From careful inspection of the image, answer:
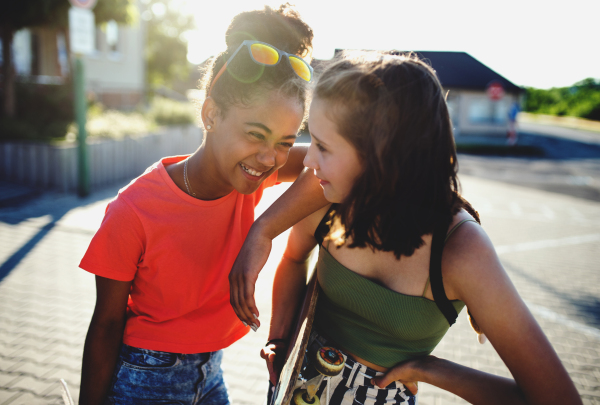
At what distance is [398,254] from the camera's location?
133cm

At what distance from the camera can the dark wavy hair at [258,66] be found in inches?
59.7

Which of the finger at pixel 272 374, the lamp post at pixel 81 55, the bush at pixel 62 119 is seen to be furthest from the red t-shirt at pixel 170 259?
the bush at pixel 62 119

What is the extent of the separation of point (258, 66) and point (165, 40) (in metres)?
38.6

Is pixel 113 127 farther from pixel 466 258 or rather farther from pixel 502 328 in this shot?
pixel 502 328

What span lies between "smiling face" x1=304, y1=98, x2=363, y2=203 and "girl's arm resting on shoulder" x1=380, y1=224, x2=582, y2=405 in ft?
1.18

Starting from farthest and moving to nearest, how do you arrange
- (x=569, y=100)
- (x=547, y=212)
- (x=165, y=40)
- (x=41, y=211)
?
(x=569, y=100) < (x=165, y=40) < (x=547, y=212) < (x=41, y=211)

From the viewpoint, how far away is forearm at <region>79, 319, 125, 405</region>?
1.46m

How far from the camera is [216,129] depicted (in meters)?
1.62

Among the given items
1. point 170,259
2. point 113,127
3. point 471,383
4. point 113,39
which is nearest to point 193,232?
point 170,259

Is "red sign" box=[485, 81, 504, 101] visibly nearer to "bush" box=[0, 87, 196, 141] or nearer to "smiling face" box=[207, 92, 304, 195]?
"smiling face" box=[207, 92, 304, 195]

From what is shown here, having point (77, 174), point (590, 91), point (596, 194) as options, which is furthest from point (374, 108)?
point (590, 91)

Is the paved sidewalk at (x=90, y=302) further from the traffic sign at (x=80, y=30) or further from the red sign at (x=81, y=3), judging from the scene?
the red sign at (x=81, y=3)

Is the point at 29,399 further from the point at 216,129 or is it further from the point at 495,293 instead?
the point at 495,293

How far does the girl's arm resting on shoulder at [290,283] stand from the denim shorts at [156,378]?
300 mm
